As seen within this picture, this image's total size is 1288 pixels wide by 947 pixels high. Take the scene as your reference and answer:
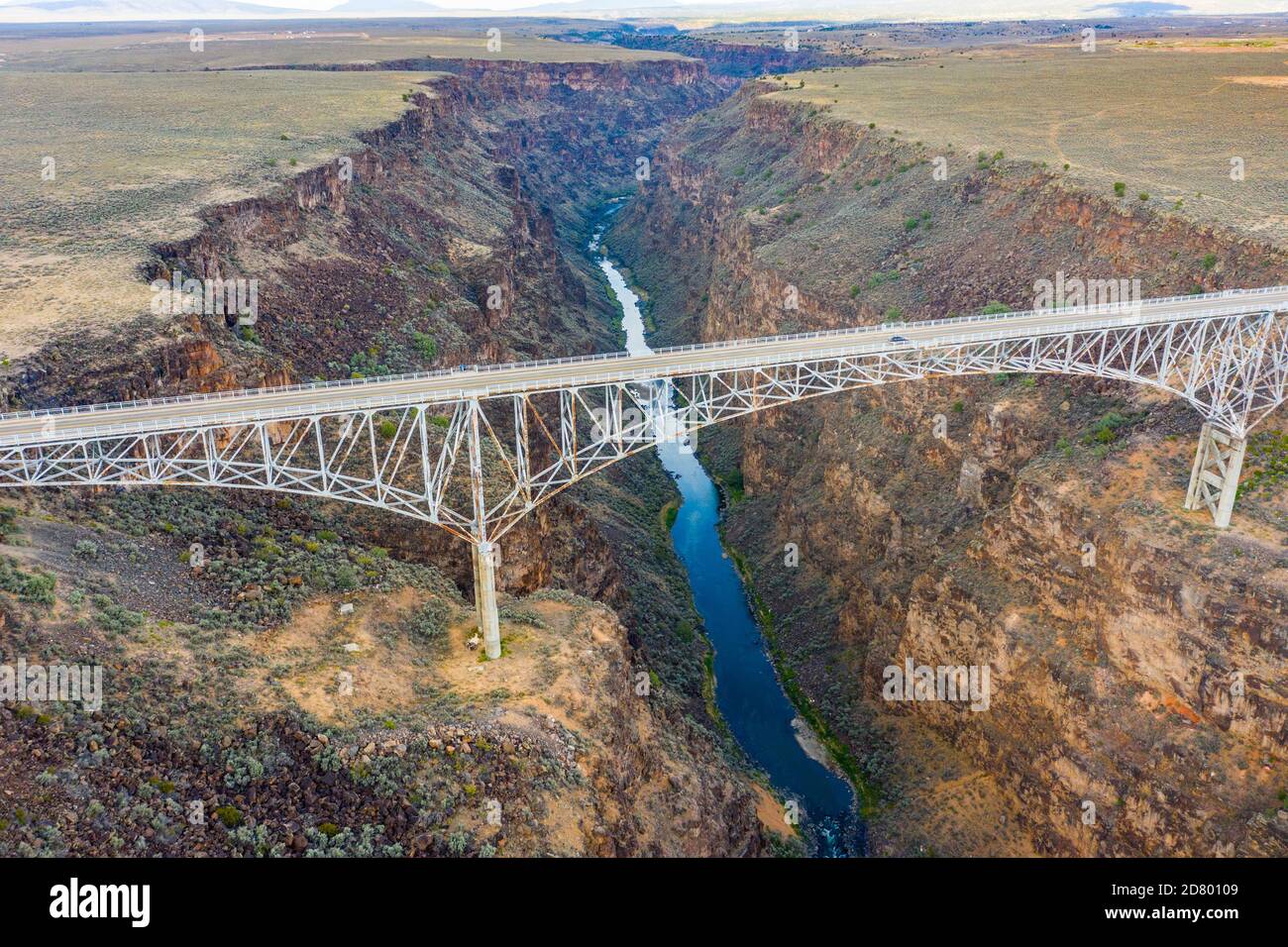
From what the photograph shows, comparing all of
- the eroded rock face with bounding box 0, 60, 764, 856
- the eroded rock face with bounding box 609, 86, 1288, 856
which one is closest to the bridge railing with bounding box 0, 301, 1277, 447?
the eroded rock face with bounding box 0, 60, 764, 856

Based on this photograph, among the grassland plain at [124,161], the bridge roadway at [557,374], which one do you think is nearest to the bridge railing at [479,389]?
the bridge roadway at [557,374]

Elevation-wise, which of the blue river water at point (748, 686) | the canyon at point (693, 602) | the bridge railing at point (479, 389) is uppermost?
the bridge railing at point (479, 389)

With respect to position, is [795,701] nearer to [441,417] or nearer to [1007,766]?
[1007,766]

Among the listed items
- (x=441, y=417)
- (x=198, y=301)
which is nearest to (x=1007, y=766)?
(x=441, y=417)

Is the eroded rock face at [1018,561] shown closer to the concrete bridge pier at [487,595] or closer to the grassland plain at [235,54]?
the concrete bridge pier at [487,595]

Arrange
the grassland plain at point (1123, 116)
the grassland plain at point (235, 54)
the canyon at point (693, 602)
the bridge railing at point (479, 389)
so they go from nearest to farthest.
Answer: the canyon at point (693, 602) → the bridge railing at point (479, 389) → the grassland plain at point (1123, 116) → the grassland plain at point (235, 54)

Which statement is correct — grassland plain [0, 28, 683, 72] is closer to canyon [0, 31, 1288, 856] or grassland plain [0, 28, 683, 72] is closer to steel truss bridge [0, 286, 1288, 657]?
canyon [0, 31, 1288, 856]

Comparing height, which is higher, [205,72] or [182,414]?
[205,72]
